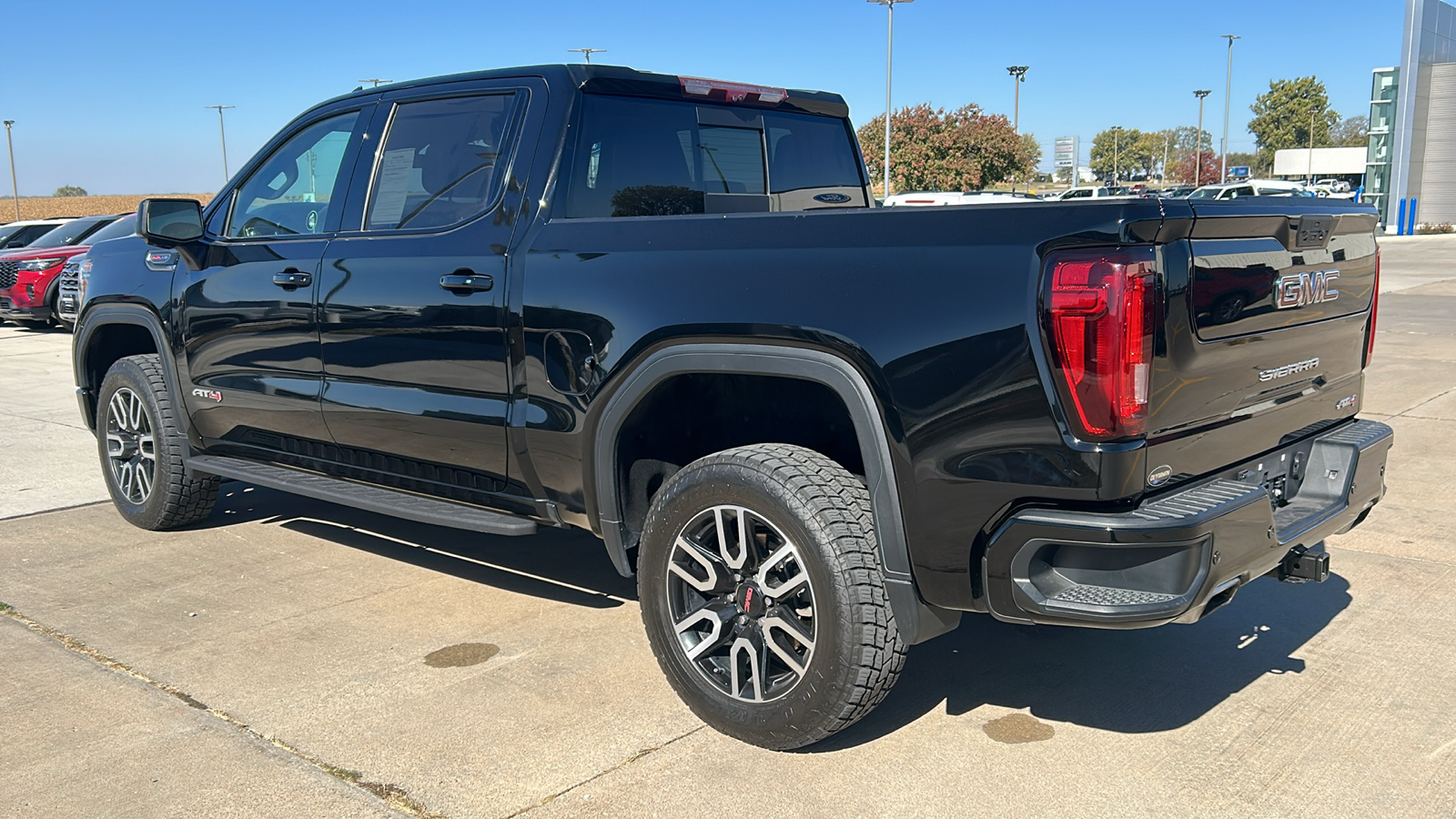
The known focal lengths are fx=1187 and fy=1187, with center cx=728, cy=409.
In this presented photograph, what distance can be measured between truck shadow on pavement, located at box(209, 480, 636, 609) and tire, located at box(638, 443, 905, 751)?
→ 121 centimetres

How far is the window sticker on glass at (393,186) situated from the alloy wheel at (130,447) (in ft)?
6.46

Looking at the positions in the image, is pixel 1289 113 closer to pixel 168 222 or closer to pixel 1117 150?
pixel 1117 150

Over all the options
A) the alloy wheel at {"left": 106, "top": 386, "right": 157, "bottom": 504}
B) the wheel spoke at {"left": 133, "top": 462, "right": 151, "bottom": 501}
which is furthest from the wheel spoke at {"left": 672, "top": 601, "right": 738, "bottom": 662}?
the wheel spoke at {"left": 133, "top": 462, "right": 151, "bottom": 501}

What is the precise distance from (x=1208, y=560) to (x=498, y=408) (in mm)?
2243

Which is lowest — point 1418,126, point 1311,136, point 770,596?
point 770,596

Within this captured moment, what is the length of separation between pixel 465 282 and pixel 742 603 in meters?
1.45

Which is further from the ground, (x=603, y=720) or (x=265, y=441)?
(x=265, y=441)

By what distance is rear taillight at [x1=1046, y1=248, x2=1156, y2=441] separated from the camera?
105 inches

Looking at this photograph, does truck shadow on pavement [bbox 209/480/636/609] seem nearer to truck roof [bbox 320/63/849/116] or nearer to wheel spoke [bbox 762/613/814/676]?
wheel spoke [bbox 762/613/814/676]

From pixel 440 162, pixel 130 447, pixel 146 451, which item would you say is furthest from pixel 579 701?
pixel 130 447

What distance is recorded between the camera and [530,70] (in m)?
4.10

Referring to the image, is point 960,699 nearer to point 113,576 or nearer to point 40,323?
point 113,576

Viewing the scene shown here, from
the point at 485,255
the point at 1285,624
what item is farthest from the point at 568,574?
the point at 1285,624

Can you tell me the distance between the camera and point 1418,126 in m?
42.6
